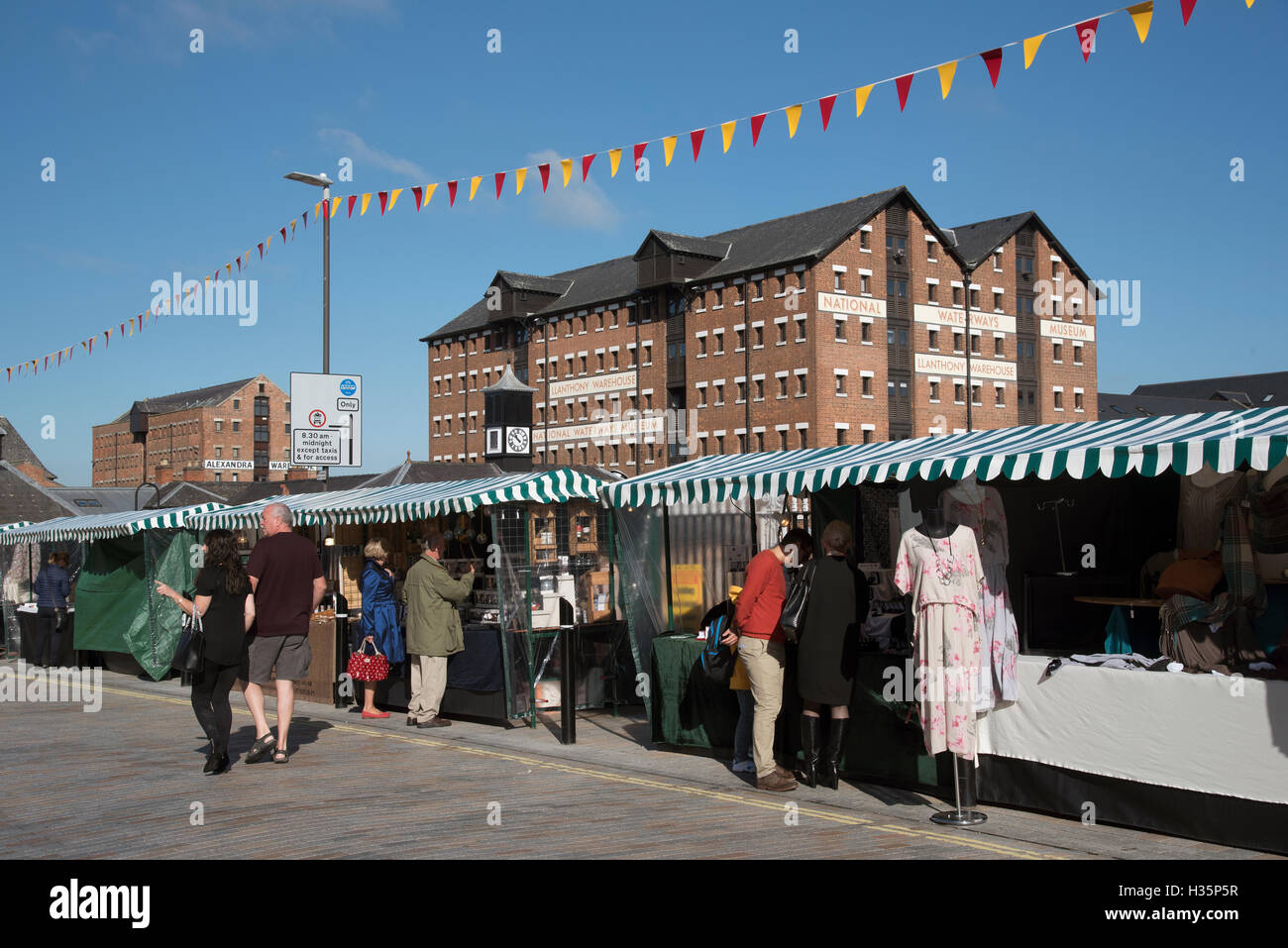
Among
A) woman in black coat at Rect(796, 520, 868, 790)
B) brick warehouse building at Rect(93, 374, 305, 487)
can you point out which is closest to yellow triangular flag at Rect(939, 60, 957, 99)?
woman in black coat at Rect(796, 520, 868, 790)

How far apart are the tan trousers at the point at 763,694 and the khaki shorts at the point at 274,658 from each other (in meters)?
3.61

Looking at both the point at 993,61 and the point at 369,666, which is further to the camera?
the point at 369,666

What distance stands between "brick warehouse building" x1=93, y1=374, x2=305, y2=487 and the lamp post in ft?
294

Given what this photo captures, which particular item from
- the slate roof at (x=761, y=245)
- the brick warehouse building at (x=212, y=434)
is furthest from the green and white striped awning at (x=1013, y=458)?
the brick warehouse building at (x=212, y=434)

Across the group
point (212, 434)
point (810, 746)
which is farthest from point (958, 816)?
point (212, 434)

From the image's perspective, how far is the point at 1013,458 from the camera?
8203mm

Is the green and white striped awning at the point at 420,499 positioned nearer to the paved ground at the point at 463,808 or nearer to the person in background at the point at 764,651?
the paved ground at the point at 463,808

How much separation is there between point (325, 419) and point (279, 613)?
339 inches

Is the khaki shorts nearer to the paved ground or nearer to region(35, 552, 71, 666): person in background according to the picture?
the paved ground

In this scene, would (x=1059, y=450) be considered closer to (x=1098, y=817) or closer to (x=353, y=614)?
(x=1098, y=817)

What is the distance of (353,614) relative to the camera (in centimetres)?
1569

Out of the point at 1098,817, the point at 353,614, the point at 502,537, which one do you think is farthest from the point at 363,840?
the point at 353,614

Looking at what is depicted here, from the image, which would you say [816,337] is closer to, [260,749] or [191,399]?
[260,749]
